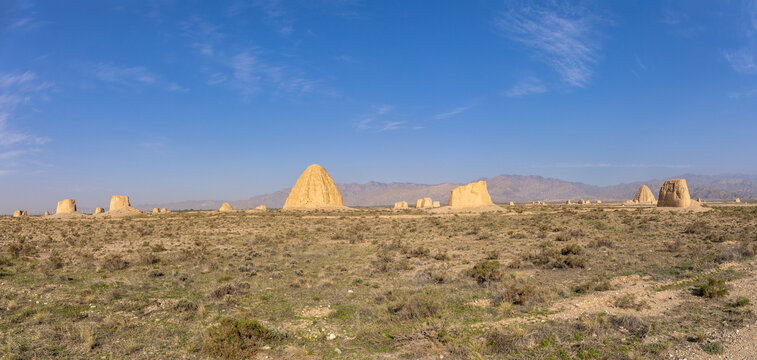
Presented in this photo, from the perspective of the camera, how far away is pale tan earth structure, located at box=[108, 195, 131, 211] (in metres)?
59.2

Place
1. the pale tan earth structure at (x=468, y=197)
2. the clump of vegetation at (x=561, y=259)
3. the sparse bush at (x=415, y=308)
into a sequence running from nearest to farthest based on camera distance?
1. the sparse bush at (x=415, y=308)
2. the clump of vegetation at (x=561, y=259)
3. the pale tan earth structure at (x=468, y=197)

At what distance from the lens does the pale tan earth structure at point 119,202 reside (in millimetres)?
59156

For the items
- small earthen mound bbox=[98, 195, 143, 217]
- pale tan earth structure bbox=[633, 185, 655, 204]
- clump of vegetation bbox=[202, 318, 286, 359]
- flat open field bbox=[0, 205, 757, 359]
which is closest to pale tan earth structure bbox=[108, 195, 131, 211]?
small earthen mound bbox=[98, 195, 143, 217]

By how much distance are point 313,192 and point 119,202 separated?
104ft

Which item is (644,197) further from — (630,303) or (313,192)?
(630,303)

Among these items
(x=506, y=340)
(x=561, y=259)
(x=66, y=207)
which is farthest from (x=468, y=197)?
(x=66, y=207)

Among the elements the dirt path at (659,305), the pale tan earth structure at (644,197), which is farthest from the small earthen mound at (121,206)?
the pale tan earth structure at (644,197)

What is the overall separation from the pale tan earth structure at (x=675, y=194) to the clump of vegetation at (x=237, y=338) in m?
49.1

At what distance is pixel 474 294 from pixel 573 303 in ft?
7.65

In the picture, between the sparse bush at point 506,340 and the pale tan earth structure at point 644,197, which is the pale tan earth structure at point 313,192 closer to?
the sparse bush at point 506,340

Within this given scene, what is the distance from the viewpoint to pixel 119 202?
59.8m

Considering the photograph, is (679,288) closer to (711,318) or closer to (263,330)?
(711,318)

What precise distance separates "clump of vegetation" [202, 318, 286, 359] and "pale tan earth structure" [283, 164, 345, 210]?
59514 mm

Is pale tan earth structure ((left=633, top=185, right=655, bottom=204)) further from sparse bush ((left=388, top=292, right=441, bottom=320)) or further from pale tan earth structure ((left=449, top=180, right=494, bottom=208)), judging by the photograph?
sparse bush ((left=388, top=292, right=441, bottom=320))
